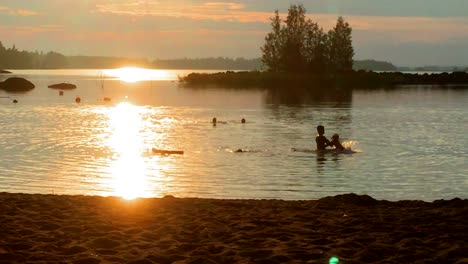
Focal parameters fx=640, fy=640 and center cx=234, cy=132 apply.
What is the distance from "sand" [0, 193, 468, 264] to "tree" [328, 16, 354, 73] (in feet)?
491

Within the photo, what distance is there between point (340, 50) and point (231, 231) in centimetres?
15574

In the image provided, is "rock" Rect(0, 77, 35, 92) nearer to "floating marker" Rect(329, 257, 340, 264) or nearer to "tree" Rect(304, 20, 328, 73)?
"tree" Rect(304, 20, 328, 73)

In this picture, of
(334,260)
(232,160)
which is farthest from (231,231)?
(232,160)

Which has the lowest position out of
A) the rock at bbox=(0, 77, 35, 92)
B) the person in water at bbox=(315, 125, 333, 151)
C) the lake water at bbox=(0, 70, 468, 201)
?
the lake water at bbox=(0, 70, 468, 201)

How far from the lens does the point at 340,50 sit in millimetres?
164750

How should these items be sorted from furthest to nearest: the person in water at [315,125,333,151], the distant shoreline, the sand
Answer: the distant shoreline → the person in water at [315,125,333,151] → the sand

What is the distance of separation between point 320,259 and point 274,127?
42142mm

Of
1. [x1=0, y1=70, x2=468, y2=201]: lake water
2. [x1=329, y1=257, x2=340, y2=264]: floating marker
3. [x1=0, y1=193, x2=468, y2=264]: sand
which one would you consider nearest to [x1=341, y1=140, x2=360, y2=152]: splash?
[x1=0, y1=70, x2=468, y2=201]: lake water

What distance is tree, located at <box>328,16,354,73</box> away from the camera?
537ft

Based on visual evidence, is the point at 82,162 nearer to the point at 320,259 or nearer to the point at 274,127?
the point at 320,259

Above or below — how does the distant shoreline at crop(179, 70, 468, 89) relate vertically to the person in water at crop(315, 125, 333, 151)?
above

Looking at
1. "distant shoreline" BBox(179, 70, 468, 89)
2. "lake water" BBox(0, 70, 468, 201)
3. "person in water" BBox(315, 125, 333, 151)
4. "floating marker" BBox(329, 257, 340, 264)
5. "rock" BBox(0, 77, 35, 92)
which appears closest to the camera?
"floating marker" BBox(329, 257, 340, 264)

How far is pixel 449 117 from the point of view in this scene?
64.4 m

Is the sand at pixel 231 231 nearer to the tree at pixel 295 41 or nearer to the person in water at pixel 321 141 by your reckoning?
the person in water at pixel 321 141
